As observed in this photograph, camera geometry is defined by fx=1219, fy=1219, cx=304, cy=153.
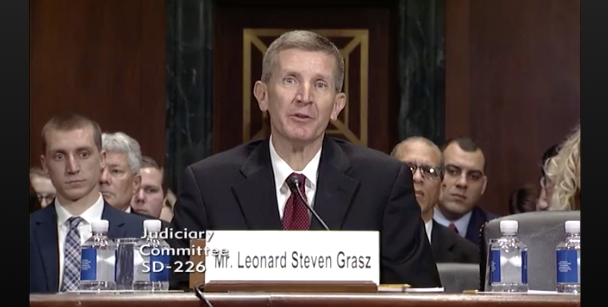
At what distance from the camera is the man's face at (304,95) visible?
317 centimetres

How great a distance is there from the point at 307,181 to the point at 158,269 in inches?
21.8

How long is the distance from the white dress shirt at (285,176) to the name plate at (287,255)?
0.87 m

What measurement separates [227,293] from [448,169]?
340 centimetres

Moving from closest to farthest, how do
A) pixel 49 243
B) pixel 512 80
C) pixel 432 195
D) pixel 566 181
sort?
pixel 566 181
pixel 49 243
pixel 432 195
pixel 512 80

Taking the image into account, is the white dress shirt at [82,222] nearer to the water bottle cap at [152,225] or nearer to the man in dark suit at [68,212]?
the man in dark suit at [68,212]

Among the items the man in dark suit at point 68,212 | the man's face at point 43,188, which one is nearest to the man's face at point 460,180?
the man in dark suit at point 68,212

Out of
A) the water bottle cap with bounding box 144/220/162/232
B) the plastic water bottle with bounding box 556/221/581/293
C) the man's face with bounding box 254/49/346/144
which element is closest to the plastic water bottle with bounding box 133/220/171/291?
the water bottle cap with bounding box 144/220/162/232

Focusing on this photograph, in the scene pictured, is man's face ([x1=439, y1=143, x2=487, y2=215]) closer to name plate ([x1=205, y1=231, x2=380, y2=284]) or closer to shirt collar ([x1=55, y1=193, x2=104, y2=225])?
shirt collar ([x1=55, y1=193, x2=104, y2=225])

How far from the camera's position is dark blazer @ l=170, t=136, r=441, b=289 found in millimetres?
3080

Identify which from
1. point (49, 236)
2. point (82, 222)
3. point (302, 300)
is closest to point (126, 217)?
point (82, 222)

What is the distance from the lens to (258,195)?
314 cm

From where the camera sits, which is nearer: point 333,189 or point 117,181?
point 333,189

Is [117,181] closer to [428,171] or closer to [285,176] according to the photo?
[428,171]
